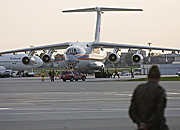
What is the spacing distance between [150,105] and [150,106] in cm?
1

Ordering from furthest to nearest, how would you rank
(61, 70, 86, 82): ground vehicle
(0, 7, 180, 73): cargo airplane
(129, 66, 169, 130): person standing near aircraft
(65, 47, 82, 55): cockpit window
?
(0, 7, 180, 73): cargo airplane, (65, 47, 82, 55): cockpit window, (61, 70, 86, 82): ground vehicle, (129, 66, 169, 130): person standing near aircraft

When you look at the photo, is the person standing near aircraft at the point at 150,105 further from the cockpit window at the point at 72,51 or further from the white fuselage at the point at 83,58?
the cockpit window at the point at 72,51

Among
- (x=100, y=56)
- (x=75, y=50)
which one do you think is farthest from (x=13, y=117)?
(x=100, y=56)

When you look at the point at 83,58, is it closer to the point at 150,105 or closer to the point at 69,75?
the point at 69,75

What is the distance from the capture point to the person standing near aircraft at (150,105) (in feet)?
18.5

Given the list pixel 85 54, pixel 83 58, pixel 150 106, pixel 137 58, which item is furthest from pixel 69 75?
pixel 150 106

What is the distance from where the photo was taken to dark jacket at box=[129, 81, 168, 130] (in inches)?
223

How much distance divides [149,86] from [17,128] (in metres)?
5.01

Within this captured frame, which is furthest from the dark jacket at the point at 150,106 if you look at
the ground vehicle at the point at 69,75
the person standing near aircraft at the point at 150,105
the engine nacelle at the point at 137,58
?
the engine nacelle at the point at 137,58

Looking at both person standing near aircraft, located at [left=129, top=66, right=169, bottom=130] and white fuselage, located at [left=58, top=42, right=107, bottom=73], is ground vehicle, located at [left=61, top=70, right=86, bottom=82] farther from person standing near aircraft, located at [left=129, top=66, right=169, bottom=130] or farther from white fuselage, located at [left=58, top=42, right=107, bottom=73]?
person standing near aircraft, located at [left=129, top=66, right=169, bottom=130]

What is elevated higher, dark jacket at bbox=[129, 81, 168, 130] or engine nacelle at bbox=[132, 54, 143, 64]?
engine nacelle at bbox=[132, 54, 143, 64]

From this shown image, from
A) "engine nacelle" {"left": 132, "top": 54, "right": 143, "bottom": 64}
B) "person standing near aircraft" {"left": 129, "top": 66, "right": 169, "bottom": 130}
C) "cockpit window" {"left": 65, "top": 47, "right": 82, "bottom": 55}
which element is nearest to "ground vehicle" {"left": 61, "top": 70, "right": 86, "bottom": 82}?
"cockpit window" {"left": 65, "top": 47, "right": 82, "bottom": 55}

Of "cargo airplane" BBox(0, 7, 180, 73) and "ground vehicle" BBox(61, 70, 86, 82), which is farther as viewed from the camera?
"cargo airplane" BBox(0, 7, 180, 73)

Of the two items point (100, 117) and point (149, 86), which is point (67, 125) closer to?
point (100, 117)
